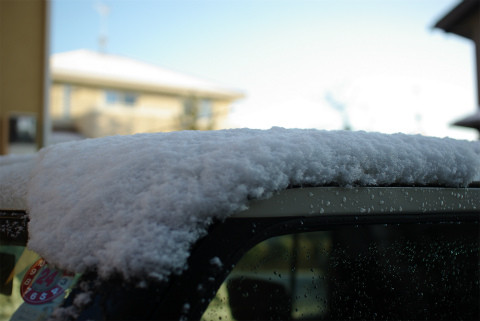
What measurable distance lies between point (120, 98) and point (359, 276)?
25090 mm

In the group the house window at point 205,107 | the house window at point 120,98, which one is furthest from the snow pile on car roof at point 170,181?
the house window at point 120,98

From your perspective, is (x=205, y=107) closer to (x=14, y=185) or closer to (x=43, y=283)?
(x=14, y=185)

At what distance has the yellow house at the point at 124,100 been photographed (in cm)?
2300

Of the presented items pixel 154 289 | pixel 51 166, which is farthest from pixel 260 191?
pixel 51 166

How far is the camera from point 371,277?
110cm

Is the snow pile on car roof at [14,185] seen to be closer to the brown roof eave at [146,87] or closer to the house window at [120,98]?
the brown roof eave at [146,87]

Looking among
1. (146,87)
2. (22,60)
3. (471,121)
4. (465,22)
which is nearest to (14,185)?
Answer: (22,60)

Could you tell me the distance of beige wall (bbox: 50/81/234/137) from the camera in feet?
74.0

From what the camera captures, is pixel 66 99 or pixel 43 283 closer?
pixel 43 283

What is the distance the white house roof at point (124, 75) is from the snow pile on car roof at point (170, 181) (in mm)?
23448

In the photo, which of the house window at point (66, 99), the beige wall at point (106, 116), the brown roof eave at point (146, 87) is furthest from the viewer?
the house window at point (66, 99)

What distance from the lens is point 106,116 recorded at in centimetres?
2256

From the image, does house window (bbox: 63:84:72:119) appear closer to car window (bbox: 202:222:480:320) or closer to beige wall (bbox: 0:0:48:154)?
beige wall (bbox: 0:0:48:154)

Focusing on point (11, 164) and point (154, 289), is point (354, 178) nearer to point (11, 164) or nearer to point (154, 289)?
point (154, 289)
